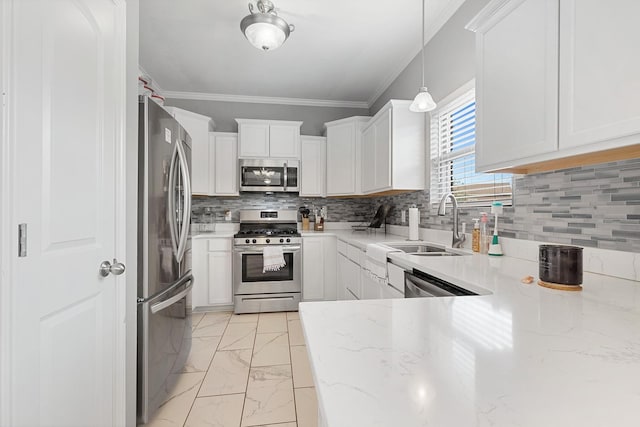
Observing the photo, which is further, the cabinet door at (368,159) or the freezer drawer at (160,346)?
the cabinet door at (368,159)

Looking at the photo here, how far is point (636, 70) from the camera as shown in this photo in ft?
2.94

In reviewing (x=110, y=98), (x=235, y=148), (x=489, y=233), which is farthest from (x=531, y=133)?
(x=235, y=148)

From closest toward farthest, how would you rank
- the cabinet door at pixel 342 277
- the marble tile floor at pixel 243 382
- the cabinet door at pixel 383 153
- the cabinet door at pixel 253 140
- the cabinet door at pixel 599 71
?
the cabinet door at pixel 599 71 → the marble tile floor at pixel 243 382 → the cabinet door at pixel 383 153 → the cabinet door at pixel 342 277 → the cabinet door at pixel 253 140

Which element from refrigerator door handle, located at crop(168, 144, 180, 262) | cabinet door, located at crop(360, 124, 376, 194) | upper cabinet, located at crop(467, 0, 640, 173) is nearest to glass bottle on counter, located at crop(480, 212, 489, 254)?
upper cabinet, located at crop(467, 0, 640, 173)

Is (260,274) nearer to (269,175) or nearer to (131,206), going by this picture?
(269,175)

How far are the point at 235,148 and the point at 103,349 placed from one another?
290 centimetres

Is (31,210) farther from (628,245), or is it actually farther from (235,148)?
(235,148)

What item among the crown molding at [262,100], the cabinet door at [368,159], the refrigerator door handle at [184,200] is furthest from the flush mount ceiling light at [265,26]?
the crown molding at [262,100]

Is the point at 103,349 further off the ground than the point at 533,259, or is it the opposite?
the point at 533,259

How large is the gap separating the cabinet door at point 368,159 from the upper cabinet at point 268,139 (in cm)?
85

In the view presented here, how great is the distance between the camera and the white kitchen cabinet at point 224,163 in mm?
3660

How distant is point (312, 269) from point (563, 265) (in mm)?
2648

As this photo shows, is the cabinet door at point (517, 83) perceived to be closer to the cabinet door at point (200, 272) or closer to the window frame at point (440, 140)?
the window frame at point (440, 140)

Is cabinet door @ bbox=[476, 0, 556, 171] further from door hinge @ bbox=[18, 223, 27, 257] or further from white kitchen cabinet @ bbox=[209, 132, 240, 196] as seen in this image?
white kitchen cabinet @ bbox=[209, 132, 240, 196]
